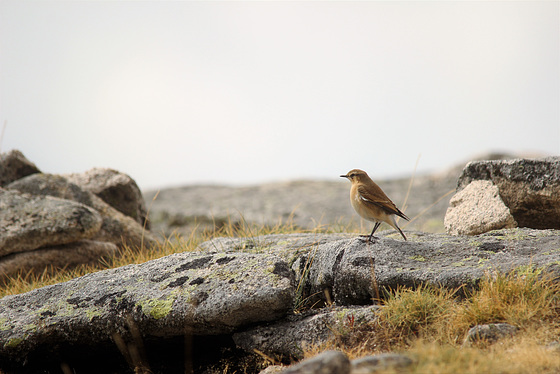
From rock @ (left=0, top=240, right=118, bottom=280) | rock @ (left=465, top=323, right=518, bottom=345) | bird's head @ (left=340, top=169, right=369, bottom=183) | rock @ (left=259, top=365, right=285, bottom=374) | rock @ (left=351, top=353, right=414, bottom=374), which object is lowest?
rock @ (left=0, top=240, right=118, bottom=280)

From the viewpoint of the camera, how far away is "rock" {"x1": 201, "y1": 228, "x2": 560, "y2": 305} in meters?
5.29

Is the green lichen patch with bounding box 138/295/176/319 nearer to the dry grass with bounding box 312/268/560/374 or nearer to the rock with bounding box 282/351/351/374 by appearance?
the dry grass with bounding box 312/268/560/374

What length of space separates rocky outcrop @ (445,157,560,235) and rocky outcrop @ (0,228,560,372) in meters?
0.52

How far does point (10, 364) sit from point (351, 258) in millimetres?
4342

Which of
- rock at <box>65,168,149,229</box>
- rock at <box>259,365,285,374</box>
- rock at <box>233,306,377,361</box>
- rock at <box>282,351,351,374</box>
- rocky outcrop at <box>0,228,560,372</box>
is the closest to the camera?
rock at <box>282,351,351,374</box>

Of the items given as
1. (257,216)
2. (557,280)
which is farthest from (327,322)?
(257,216)

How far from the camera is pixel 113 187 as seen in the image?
1129 cm

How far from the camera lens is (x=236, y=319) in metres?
5.24

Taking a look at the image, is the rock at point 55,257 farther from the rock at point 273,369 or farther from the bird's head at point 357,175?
the rock at point 273,369

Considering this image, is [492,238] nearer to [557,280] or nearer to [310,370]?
[557,280]

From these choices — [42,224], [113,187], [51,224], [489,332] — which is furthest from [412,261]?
[113,187]

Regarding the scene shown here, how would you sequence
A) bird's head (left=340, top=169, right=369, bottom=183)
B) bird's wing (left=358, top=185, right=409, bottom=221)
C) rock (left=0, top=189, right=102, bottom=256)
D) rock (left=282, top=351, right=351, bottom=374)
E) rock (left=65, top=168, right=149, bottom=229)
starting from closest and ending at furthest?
rock (left=282, top=351, right=351, bottom=374) < bird's wing (left=358, top=185, right=409, bottom=221) < bird's head (left=340, top=169, right=369, bottom=183) < rock (left=0, top=189, right=102, bottom=256) < rock (left=65, top=168, right=149, bottom=229)

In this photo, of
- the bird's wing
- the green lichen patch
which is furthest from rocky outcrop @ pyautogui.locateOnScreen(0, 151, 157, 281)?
the bird's wing

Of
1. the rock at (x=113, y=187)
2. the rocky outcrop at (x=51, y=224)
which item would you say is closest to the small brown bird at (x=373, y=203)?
the rocky outcrop at (x=51, y=224)
